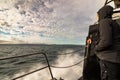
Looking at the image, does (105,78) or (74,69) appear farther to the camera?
(74,69)

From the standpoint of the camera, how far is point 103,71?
9.85ft

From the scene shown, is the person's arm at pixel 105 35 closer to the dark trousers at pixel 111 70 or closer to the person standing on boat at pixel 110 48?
the person standing on boat at pixel 110 48

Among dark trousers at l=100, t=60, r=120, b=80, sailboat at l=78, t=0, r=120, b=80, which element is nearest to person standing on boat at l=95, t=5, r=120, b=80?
dark trousers at l=100, t=60, r=120, b=80

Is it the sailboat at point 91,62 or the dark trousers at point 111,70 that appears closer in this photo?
the dark trousers at point 111,70

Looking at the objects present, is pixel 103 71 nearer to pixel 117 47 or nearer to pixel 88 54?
pixel 117 47

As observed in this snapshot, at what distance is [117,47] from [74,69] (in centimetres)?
978

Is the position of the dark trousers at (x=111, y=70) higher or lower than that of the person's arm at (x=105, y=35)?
lower

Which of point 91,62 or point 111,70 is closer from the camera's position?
point 111,70

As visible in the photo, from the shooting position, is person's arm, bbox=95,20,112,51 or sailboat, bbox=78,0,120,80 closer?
person's arm, bbox=95,20,112,51

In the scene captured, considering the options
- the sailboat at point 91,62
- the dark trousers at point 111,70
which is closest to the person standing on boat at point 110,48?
the dark trousers at point 111,70

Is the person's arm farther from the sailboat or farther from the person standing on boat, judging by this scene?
the sailboat

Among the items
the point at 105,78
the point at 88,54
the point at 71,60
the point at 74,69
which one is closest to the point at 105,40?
the point at 105,78

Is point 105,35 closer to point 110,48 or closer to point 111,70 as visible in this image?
point 110,48

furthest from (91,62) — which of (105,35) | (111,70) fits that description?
(105,35)
